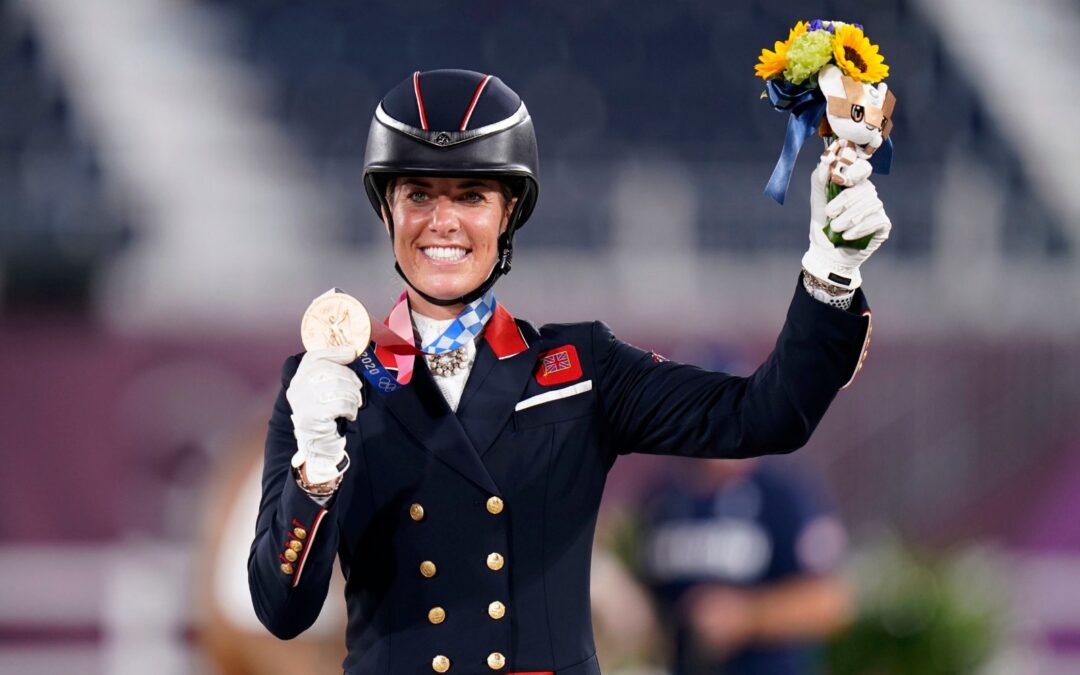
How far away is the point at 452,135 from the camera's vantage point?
2.36 metres

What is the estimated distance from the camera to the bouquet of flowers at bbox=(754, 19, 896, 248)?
219 centimetres

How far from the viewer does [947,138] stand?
899 centimetres

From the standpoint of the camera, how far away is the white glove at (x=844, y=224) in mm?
2152

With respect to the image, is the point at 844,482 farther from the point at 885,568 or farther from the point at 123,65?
the point at 123,65

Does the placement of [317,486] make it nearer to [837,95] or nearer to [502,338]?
[502,338]

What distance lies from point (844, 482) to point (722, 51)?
3.38 meters

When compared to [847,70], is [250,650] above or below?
below

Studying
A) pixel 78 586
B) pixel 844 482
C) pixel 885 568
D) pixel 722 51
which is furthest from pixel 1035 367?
pixel 78 586

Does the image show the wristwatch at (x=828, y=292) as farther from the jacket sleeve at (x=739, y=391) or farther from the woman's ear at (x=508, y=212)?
the woman's ear at (x=508, y=212)

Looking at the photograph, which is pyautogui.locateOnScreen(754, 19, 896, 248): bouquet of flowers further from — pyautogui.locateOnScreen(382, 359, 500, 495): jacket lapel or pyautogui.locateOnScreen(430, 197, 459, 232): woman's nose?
pyautogui.locateOnScreen(382, 359, 500, 495): jacket lapel

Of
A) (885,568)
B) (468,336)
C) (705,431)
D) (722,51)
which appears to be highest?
(722,51)

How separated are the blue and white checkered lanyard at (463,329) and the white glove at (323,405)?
10.4 inches

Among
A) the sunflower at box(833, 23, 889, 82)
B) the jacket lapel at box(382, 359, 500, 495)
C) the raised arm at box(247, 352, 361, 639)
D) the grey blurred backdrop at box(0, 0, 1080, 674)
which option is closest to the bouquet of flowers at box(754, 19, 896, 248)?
the sunflower at box(833, 23, 889, 82)

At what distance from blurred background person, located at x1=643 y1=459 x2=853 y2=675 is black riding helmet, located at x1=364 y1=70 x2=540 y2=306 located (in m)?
2.93
